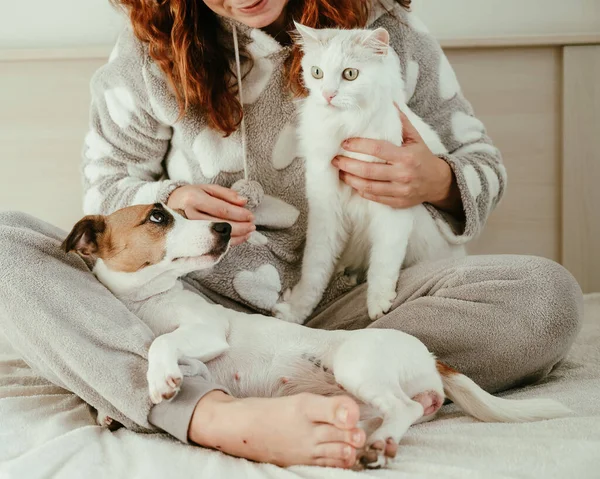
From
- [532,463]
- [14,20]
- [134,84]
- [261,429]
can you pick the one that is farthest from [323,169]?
[14,20]

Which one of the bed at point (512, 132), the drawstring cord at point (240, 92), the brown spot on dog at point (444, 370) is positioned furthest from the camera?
the bed at point (512, 132)

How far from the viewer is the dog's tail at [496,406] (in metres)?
1.06

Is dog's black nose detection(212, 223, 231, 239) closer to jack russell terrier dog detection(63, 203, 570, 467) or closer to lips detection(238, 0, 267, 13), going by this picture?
jack russell terrier dog detection(63, 203, 570, 467)

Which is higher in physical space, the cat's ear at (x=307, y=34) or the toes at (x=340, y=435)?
the cat's ear at (x=307, y=34)

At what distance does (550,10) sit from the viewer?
2037 millimetres

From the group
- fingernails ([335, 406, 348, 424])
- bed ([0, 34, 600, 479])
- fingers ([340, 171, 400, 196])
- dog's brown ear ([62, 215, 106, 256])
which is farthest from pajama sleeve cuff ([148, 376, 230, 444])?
bed ([0, 34, 600, 479])

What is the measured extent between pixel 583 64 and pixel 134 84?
1.29 m

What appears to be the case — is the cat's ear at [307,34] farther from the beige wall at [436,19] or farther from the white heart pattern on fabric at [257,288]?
the beige wall at [436,19]

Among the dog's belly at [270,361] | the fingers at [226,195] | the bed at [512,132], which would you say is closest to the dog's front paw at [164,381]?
the dog's belly at [270,361]

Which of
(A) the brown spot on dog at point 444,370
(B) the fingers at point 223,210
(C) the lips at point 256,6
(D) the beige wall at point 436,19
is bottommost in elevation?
(A) the brown spot on dog at point 444,370

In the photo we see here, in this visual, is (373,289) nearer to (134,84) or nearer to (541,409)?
(541,409)

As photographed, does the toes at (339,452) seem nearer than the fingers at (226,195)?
Yes

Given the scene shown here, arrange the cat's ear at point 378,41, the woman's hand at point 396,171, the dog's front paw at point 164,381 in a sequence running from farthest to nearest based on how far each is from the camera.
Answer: the woman's hand at point 396,171 → the cat's ear at point 378,41 → the dog's front paw at point 164,381

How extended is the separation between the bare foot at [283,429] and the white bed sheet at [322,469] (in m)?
0.02
